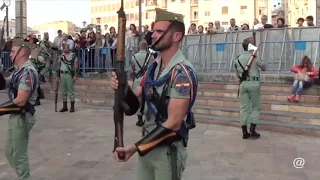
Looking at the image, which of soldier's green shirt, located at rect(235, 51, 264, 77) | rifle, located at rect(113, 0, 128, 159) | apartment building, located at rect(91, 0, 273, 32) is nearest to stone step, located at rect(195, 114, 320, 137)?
soldier's green shirt, located at rect(235, 51, 264, 77)

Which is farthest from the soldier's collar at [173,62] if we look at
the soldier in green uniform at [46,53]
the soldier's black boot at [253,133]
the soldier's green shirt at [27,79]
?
the soldier in green uniform at [46,53]

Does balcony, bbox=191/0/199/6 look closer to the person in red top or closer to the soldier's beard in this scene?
the person in red top

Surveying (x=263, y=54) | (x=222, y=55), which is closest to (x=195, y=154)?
(x=263, y=54)

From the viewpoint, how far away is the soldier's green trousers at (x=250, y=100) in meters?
8.45

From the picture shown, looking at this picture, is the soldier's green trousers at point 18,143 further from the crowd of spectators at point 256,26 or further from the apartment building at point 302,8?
the apartment building at point 302,8

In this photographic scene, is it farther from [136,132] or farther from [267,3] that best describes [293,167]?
[267,3]

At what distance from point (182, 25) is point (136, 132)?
21.0 ft

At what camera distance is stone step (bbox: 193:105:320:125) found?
30.8 feet

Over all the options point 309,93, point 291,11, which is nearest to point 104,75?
point 309,93

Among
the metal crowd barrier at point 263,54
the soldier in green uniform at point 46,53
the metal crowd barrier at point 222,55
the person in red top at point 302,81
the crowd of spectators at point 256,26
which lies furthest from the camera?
the soldier in green uniform at point 46,53

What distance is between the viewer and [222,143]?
26.9 ft

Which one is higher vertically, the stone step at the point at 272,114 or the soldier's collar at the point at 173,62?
the soldier's collar at the point at 173,62

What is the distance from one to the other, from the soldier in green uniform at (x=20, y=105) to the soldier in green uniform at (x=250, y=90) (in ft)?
15.4

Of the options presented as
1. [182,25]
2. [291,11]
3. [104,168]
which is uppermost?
[291,11]
